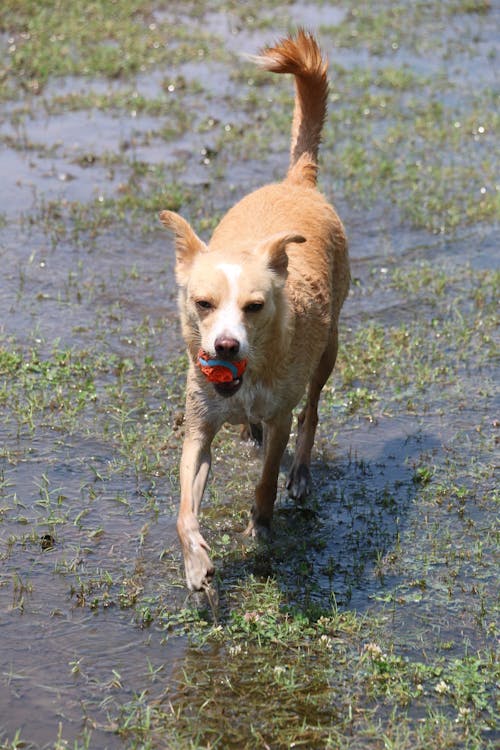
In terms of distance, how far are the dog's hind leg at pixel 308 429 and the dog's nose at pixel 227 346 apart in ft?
5.67

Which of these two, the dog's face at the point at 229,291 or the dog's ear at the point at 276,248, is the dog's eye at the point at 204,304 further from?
the dog's ear at the point at 276,248

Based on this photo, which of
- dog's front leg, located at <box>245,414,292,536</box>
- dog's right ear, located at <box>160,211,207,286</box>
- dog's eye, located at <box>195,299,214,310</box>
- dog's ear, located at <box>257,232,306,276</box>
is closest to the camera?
dog's eye, located at <box>195,299,214,310</box>

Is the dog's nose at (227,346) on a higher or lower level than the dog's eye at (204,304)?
lower

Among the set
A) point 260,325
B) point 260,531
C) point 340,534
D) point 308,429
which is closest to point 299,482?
point 308,429

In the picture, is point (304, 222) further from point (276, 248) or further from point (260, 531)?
point (260, 531)

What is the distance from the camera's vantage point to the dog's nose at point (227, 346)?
473 centimetres

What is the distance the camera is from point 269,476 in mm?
5684

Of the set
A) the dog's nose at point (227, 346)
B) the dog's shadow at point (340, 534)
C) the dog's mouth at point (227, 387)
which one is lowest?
the dog's shadow at point (340, 534)

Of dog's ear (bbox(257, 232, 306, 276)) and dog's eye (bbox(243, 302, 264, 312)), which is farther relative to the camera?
dog's ear (bbox(257, 232, 306, 276))

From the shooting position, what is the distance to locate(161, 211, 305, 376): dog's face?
4.84 m

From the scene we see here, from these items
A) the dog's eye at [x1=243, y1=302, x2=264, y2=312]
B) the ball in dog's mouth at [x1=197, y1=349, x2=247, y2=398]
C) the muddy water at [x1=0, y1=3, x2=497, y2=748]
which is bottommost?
the muddy water at [x1=0, y1=3, x2=497, y2=748]

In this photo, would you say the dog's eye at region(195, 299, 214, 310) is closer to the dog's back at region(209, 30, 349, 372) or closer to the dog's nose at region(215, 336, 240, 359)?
the dog's nose at region(215, 336, 240, 359)

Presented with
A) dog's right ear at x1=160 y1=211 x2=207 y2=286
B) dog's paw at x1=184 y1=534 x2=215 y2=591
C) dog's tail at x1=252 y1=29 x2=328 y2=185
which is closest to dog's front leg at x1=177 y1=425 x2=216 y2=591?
dog's paw at x1=184 y1=534 x2=215 y2=591

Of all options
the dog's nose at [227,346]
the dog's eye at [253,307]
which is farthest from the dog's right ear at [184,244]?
the dog's nose at [227,346]
